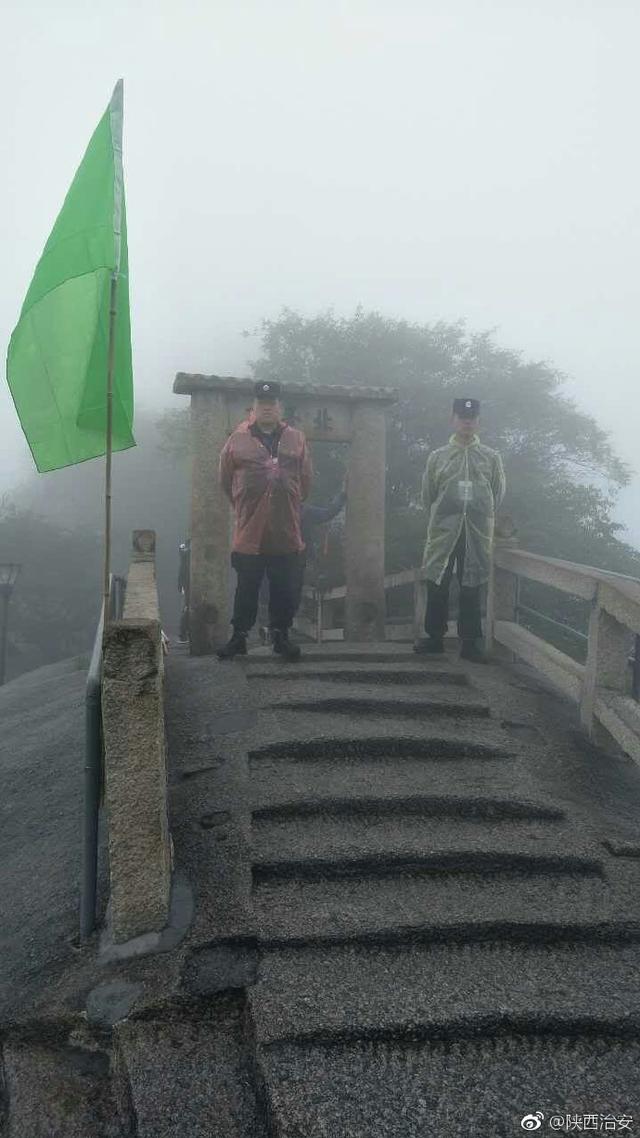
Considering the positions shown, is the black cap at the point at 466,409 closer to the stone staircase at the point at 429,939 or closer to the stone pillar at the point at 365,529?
the stone pillar at the point at 365,529

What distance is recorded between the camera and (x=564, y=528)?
1569 cm

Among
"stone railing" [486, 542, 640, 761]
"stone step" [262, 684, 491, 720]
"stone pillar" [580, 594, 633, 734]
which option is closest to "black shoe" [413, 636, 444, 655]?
"stone railing" [486, 542, 640, 761]

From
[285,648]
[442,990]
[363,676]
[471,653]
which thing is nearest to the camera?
[442,990]

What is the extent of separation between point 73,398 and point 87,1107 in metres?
2.57

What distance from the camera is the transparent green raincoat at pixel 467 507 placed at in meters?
5.61

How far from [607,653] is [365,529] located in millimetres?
3845

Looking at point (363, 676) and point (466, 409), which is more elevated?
point (466, 409)

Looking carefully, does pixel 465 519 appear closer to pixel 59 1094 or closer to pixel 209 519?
pixel 209 519

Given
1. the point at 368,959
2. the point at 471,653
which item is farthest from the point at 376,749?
the point at 471,653

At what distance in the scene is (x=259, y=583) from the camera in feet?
17.5

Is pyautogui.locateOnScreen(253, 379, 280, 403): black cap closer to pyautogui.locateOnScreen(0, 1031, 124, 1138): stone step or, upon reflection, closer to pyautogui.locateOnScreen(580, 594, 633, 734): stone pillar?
pyautogui.locateOnScreen(580, 594, 633, 734): stone pillar

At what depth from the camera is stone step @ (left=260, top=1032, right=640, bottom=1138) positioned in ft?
6.59

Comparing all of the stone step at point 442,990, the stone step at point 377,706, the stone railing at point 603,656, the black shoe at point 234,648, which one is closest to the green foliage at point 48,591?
the black shoe at point 234,648

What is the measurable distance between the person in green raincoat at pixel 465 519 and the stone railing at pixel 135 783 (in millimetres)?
3253
